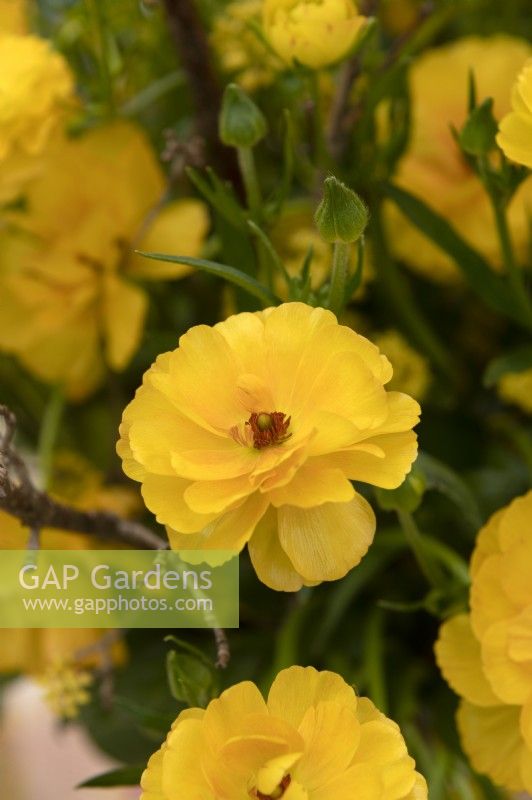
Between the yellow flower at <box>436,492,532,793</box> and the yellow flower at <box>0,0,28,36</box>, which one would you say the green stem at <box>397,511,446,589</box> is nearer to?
the yellow flower at <box>436,492,532,793</box>

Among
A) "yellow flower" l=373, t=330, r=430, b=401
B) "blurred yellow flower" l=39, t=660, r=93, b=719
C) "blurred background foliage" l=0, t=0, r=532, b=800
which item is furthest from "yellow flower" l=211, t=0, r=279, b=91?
"blurred yellow flower" l=39, t=660, r=93, b=719

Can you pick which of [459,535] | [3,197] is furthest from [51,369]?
[459,535]

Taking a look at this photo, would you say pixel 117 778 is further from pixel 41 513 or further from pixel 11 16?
pixel 11 16

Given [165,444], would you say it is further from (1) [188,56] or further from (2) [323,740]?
(1) [188,56]

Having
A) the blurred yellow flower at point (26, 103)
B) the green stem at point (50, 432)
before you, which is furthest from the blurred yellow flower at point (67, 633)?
the blurred yellow flower at point (26, 103)

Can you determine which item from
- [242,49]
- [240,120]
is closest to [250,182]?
[240,120]

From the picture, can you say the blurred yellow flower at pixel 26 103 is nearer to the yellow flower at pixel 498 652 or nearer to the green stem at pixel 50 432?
the green stem at pixel 50 432
